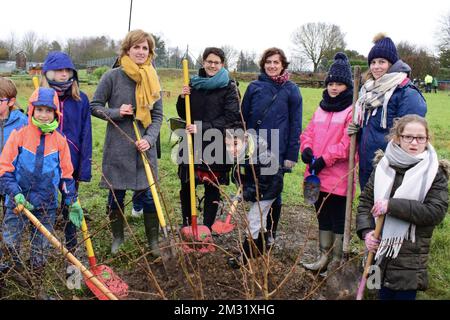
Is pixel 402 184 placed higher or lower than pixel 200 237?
higher

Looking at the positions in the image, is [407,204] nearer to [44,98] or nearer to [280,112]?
[280,112]

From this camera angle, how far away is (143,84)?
378 cm

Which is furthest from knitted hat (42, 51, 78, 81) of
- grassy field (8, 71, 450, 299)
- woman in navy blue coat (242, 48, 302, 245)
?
woman in navy blue coat (242, 48, 302, 245)

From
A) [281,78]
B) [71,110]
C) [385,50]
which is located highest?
[385,50]

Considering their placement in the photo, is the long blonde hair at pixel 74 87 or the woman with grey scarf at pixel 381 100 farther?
the long blonde hair at pixel 74 87

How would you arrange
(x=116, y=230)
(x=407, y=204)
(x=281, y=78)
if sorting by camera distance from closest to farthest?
1. (x=407, y=204)
2. (x=281, y=78)
3. (x=116, y=230)

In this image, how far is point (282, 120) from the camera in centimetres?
374

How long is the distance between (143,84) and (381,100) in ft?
6.22

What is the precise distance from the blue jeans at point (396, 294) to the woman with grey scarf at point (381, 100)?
36.1 inches

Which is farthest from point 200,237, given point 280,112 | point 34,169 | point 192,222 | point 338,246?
point 34,169

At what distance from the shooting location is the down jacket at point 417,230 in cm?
267

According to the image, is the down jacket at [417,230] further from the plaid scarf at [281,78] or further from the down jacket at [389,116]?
the plaid scarf at [281,78]

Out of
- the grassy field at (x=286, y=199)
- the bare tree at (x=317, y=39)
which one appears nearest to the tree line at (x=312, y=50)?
the bare tree at (x=317, y=39)
